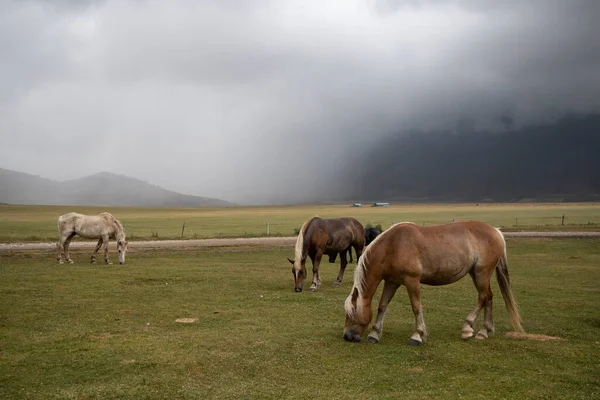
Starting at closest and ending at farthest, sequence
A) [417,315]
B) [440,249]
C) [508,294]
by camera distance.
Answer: [417,315]
[440,249]
[508,294]

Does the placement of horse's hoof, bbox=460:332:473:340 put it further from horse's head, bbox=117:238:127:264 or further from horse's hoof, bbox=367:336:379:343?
horse's head, bbox=117:238:127:264

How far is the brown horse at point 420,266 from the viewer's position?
998 centimetres

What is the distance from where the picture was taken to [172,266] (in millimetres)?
22516

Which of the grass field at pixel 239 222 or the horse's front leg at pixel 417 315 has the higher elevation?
the horse's front leg at pixel 417 315

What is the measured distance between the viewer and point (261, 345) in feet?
31.6

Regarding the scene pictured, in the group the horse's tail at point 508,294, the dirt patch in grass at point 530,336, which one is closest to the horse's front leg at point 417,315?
the dirt patch in grass at point 530,336

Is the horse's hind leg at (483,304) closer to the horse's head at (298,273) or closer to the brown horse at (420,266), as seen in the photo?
the brown horse at (420,266)

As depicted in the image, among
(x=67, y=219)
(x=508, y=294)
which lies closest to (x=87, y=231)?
(x=67, y=219)

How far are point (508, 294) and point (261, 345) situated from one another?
5.57 m

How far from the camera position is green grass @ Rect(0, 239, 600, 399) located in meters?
7.48

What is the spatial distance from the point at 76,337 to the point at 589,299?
14.5 m

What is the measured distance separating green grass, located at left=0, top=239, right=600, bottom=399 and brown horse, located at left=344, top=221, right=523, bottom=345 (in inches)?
19.5

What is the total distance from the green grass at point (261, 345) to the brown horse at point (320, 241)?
2.39 ft

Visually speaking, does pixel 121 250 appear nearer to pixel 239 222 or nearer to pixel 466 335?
pixel 466 335
